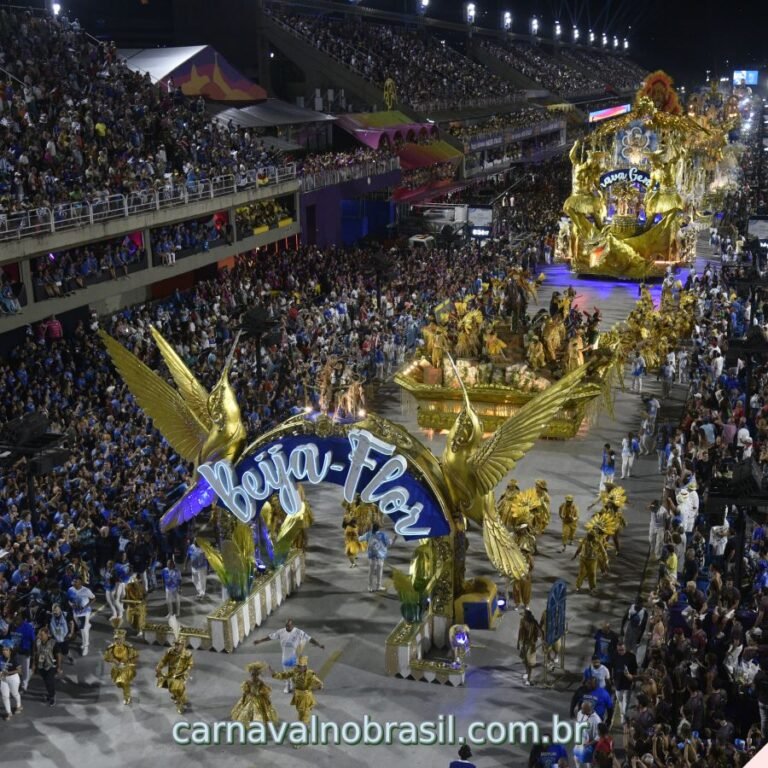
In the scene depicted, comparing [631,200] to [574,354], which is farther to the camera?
[631,200]

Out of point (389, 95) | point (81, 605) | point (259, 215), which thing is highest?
Result: point (389, 95)

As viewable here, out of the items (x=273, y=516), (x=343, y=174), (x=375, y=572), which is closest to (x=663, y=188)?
(x=343, y=174)

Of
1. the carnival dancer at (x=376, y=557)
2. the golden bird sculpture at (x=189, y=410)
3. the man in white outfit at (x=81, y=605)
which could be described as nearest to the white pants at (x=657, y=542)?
the carnival dancer at (x=376, y=557)

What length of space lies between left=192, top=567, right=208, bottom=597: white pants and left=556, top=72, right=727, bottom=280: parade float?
30.8 m

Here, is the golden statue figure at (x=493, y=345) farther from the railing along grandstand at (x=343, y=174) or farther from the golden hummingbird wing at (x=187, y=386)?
the railing along grandstand at (x=343, y=174)

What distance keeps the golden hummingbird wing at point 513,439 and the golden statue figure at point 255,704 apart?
166 inches

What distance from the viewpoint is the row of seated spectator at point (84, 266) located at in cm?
2692

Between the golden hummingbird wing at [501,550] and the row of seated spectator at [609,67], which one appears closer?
the golden hummingbird wing at [501,550]

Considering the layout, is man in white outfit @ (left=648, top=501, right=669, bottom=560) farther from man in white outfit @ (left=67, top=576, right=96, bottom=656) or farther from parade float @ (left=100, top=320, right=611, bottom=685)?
man in white outfit @ (left=67, top=576, right=96, bottom=656)

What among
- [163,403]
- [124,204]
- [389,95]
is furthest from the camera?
[389,95]

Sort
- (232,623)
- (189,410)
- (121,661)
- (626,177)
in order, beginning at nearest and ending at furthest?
(121,661) < (232,623) < (189,410) < (626,177)

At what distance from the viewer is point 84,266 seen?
28562mm

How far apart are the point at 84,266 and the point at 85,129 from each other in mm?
5672

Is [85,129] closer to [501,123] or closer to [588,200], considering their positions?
[588,200]
